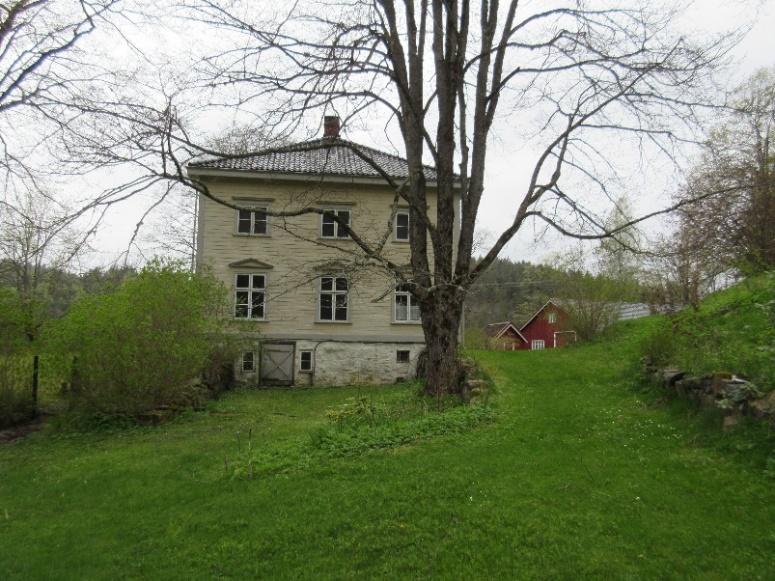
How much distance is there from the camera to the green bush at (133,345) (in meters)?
11.4

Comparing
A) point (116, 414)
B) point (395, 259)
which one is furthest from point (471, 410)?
point (395, 259)

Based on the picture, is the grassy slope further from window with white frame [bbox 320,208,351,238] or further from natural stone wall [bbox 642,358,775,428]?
window with white frame [bbox 320,208,351,238]

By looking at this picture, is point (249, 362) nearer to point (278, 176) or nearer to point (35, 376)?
point (278, 176)

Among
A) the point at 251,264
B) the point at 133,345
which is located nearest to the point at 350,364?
the point at 251,264

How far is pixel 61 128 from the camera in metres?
10.2

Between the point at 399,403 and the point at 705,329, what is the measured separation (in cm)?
569

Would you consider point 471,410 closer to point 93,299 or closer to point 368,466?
point 368,466

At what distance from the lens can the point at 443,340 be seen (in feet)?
36.6

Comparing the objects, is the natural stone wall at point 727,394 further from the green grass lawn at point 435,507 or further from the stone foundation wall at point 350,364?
the stone foundation wall at point 350,364

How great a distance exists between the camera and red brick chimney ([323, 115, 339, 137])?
10.7 meters

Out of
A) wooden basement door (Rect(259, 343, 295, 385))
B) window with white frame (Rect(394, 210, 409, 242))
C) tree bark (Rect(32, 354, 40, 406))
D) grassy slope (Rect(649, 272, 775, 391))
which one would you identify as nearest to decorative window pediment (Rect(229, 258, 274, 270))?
wooden basement door (Rect(259, 343, 295, 385))

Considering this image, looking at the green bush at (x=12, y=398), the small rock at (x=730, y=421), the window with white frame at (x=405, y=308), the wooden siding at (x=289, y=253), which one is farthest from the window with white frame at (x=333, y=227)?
the small rock at (x=730, y=421)

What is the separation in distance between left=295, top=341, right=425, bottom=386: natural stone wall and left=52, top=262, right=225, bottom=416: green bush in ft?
24.6

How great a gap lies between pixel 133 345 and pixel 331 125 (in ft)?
20.1
